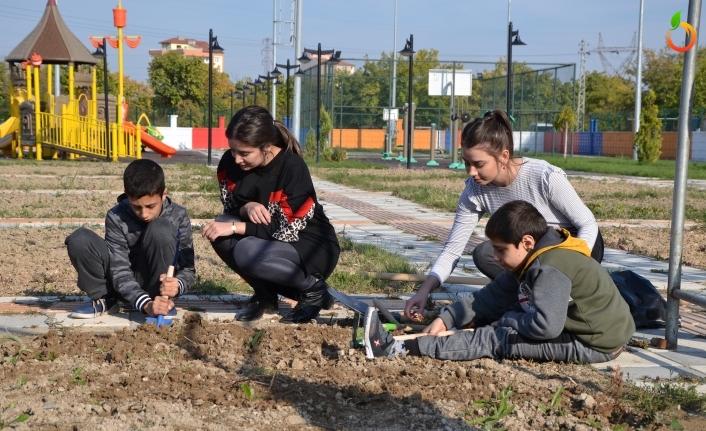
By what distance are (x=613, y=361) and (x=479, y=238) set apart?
15.4 feet

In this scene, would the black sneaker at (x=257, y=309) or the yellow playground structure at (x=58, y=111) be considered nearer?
the black sneaker at (x=257, y=309)

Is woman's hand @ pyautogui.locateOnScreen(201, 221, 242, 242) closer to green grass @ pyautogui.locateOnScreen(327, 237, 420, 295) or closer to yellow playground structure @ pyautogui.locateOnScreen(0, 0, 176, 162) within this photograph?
green grass @ pyautogui.locateOnScreen(327, 237, 420, 295)

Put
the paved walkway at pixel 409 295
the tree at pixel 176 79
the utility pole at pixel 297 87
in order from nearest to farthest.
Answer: the paved walkway at pixel 409 295 < the utility pole at pixel 297 87 < the tree at pixel 176 79

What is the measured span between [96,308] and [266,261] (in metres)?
1.03

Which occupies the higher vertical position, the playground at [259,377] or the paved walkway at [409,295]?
the playground at [259,377]

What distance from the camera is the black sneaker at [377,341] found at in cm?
377

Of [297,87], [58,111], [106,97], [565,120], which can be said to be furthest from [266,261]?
[565,120]

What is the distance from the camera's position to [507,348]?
13.0ft

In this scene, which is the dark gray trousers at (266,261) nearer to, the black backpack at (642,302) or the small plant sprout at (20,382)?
the small plant sprout at (20,382)

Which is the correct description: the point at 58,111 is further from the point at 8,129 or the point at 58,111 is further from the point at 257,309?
the point at 257,309

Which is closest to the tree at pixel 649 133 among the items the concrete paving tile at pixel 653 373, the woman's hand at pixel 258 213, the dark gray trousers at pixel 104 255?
the woman's hand at pixel 258 213

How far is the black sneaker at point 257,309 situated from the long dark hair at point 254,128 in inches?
37.3

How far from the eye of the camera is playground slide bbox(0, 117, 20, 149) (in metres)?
26.0

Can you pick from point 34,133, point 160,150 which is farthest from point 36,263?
point 160,150
